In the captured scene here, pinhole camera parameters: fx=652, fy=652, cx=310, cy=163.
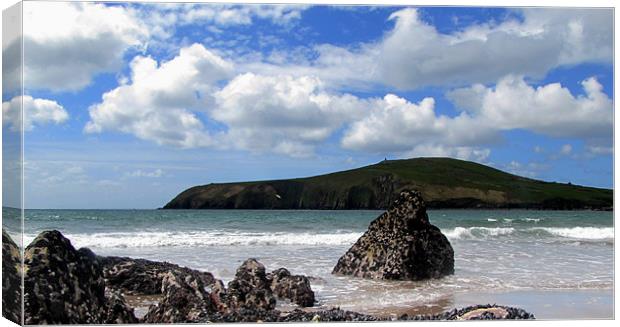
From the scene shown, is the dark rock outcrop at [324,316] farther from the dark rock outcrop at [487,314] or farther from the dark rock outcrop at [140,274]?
the dark rock outcrop at [140,274]

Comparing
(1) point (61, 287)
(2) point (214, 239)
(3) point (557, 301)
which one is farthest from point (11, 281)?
(3) point (557, 301)

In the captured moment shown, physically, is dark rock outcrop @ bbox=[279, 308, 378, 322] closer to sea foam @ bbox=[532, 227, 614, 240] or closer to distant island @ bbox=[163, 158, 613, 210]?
distant island @ bbox=[163, 158, 613, 210]

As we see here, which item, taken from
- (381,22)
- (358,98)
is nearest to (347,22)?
(381,22)

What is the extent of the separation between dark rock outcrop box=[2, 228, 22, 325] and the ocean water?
0.41 meters

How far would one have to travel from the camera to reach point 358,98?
23.1 ft

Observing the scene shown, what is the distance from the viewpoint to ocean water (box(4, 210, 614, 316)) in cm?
724

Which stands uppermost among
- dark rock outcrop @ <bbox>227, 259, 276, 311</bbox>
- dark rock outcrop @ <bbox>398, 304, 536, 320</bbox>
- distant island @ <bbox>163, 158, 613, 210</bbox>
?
distant island @ <bbox>163, 158, 613, 210</bbox>

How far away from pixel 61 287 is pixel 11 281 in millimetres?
500

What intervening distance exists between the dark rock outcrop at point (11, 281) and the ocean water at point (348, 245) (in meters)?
0.41

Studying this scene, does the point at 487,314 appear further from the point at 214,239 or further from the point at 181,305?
the point at 214,239

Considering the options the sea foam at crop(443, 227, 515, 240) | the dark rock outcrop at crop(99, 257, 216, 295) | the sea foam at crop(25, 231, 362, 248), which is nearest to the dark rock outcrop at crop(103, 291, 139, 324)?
the dark rock outcrop at crop(99, 257, 216, 295)

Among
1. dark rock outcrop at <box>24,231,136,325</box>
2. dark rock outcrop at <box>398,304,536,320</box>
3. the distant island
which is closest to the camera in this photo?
dark rock outcrop at <box>24,231,136,325</box>

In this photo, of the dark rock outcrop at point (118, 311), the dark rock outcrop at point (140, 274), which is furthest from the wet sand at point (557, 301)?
the dark rock outcrop at point (118, 311)

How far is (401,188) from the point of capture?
26.7 ft
